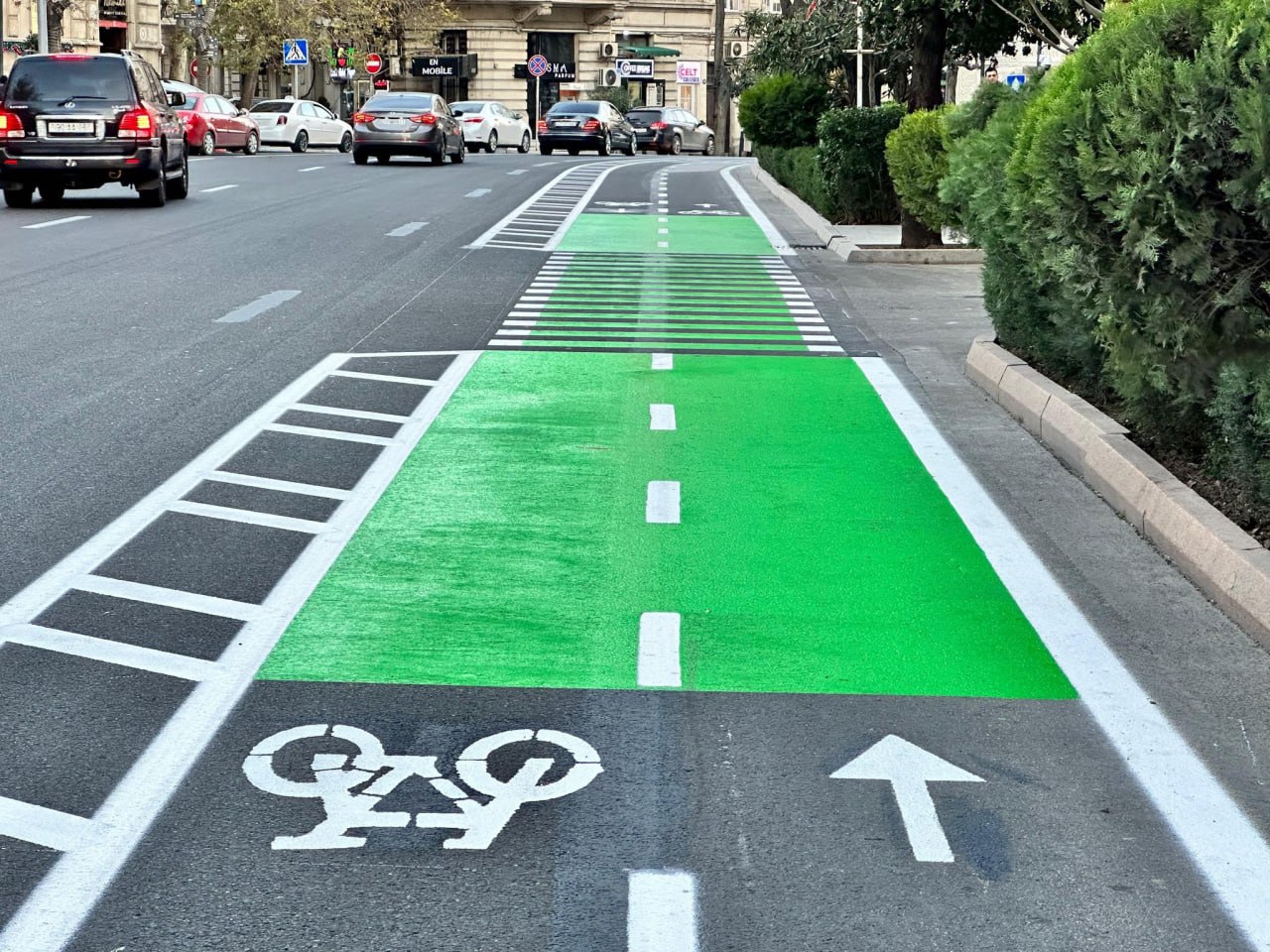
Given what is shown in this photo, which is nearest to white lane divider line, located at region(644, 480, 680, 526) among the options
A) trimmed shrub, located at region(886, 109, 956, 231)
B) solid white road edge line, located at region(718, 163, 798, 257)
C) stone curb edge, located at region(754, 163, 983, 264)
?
trimmed shrub, located at region(886, 109, 956, 231)

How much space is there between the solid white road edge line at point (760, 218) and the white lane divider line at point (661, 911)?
1728 centimetres

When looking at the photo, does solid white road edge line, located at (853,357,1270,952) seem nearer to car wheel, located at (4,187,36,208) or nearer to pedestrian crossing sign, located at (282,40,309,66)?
car wheel, located at (4,187,36,208)

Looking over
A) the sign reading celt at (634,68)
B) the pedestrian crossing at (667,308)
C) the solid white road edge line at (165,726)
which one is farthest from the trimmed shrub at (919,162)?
the sign reading celt at (634,68)

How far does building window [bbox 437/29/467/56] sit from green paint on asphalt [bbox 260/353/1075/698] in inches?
2901

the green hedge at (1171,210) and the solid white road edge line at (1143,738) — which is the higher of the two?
the green hedge at (1171,210)

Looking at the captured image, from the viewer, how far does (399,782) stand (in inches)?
182

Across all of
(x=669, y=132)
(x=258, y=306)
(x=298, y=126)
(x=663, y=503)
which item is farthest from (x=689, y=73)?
(x=663, y=503)

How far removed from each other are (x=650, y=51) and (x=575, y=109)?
99.4 feet

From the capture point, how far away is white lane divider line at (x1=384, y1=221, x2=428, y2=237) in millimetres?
21636

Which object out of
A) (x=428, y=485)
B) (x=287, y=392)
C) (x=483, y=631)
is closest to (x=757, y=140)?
(x=287, y=392)

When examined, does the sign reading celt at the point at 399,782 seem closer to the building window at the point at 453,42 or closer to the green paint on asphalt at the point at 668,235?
the green paint on asphalt at the point at 668,235

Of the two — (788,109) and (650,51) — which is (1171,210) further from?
(650,51)

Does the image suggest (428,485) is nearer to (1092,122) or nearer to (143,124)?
(1092,122)

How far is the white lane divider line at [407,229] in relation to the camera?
2164 centimetres
